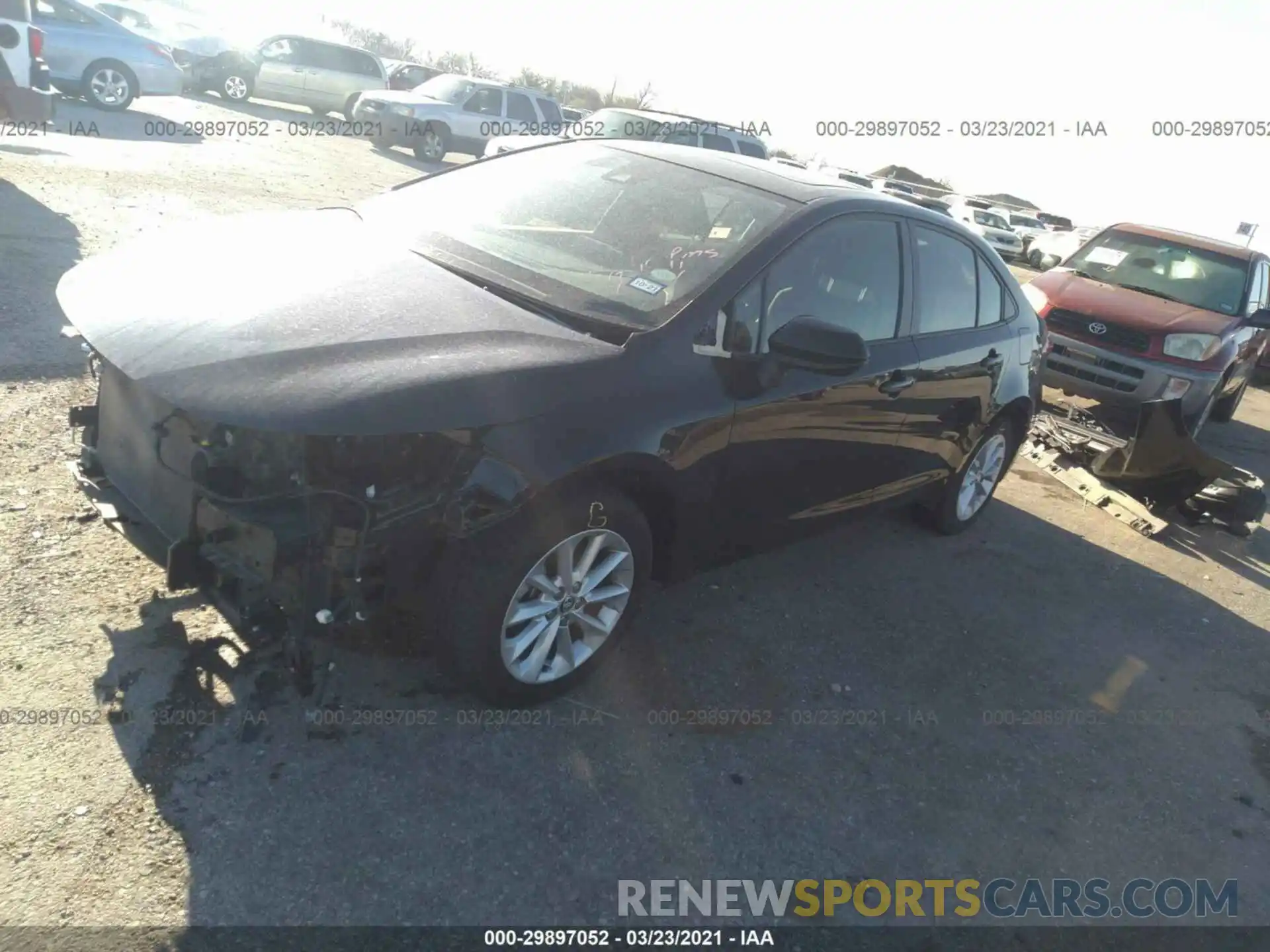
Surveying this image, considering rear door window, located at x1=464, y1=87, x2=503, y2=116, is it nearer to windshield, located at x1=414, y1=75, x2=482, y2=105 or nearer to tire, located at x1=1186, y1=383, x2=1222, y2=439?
windshield, located at x1=414, y1=75, x2=482, y2=105

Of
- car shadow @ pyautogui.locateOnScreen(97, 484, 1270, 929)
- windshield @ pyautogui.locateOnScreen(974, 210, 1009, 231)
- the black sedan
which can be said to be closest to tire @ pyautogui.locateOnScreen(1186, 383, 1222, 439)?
car shadow @ pyautogui.locateOnScreen(97, 484, 1270, 929)

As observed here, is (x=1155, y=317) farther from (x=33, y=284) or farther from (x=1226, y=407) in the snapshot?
(x=33, y=284)

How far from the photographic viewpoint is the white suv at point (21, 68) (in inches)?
352

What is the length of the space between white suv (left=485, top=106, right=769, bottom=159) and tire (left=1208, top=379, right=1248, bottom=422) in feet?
22.2

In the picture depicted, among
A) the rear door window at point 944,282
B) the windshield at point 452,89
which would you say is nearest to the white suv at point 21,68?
the rear door window at point 944,282

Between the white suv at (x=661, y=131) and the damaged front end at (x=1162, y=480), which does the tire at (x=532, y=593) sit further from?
the white suv at (x=661, y=131)

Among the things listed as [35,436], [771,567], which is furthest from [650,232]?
[35,436]

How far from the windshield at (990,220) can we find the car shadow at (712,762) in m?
27.4

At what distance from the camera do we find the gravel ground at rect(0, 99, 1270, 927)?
2.47m

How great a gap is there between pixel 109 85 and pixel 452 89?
256 inches

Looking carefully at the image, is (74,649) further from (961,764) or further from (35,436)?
(961,764)

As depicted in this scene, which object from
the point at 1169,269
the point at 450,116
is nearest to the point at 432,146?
the point at 450,116

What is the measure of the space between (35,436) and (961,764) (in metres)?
4.18

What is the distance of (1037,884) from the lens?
9.87 ft
